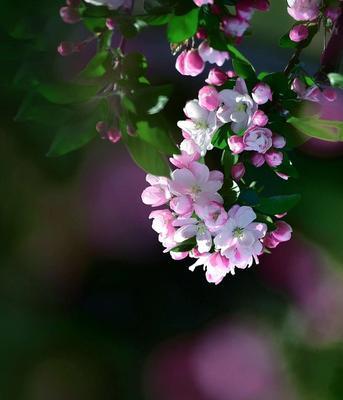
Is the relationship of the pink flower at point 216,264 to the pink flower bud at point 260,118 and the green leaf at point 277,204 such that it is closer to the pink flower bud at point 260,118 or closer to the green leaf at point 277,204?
the green leaf at point 277,204

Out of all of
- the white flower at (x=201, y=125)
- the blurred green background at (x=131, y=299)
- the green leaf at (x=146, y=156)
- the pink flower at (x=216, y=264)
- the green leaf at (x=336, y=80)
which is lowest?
the blurred green background at (x=131, y=299)

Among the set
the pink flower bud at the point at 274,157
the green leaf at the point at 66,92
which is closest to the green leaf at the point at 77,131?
the green leaf at the point at 66,92

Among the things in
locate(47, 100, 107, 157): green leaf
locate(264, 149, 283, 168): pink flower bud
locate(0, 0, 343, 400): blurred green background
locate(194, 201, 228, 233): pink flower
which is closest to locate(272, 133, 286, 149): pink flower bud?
locate(264, 149, 283, 168): pink flower bud

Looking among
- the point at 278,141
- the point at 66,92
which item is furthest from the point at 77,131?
the point at 278,141

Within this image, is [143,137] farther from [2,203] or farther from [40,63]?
[2,203]

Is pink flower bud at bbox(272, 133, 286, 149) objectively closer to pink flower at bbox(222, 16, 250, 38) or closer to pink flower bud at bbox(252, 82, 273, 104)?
pink flower bud at bbox(252, 82, 273, 104)

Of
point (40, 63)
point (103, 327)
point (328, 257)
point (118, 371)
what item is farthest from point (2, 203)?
point (40, 63)
